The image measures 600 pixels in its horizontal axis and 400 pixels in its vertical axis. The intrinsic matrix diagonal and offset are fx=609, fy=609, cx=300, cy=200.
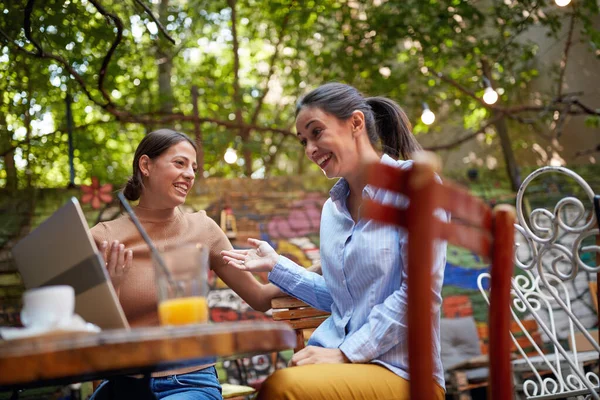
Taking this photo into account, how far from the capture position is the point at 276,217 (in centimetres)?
589

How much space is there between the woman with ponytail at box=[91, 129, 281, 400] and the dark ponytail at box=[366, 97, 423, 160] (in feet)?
2.24

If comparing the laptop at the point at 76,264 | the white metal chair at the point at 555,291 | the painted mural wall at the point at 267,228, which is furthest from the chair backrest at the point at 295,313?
the painted mural wall at the point at 267,228

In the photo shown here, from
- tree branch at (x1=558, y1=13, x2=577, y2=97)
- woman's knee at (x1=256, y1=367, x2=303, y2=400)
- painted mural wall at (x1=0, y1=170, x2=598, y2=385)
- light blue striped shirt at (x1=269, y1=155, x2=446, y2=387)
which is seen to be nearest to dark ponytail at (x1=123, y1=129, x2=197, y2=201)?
light blue striped shirt at (x1=269, y1=155, x2=446, y2=387)

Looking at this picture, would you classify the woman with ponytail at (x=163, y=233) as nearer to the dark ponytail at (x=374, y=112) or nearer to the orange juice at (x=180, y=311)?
the dark ponytail at (x=374, y=112)

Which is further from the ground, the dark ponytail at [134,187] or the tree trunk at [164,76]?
the tree trunk at [164,76]

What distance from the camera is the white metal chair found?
1.91 m

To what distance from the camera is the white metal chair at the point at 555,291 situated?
191 cm

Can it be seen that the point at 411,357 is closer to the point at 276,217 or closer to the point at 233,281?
the point at 233,281

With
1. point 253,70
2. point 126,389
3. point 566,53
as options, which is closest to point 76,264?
point 126,389

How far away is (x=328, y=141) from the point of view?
198 cm

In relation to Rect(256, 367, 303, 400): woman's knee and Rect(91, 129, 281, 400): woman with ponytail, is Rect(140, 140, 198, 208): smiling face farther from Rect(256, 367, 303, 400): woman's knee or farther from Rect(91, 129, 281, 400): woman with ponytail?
Rect(256, 367, 303, 400): woman's knee

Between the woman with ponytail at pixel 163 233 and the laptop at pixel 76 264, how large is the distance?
572 mm

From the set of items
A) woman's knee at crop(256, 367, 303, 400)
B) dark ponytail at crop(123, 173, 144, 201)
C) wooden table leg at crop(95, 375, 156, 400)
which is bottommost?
wooden table leg at crop(95, 375, 156, 400)

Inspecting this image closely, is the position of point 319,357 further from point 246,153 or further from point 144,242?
point 246,153
